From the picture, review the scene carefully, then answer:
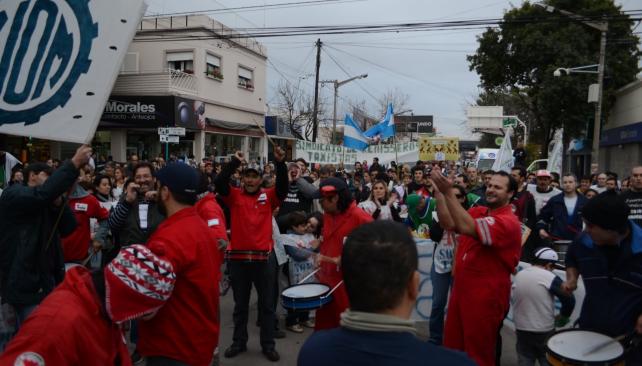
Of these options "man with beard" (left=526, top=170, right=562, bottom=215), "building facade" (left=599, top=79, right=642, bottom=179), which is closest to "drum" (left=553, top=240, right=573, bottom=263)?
"man with beard" (left=526, top=170, right=562, bottom=215)

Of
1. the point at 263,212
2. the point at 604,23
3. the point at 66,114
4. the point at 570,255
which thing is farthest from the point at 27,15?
the point at 604,23

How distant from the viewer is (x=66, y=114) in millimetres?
3316

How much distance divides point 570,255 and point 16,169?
952cm

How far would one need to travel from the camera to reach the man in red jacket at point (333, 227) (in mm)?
4496

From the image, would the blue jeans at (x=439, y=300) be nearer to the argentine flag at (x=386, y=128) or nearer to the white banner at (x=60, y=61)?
the white banner at (x=60, y=61)

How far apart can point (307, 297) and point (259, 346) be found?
181 cm

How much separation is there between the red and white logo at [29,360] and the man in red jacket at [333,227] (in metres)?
2.78

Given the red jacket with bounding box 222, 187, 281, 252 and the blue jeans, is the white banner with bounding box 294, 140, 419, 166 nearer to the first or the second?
the red jacket with bounding box 222, 187, 281, 252

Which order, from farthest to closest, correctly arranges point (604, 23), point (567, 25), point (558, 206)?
1. point (567, 25)
2. point (604, 23)
3. point (558, 206)

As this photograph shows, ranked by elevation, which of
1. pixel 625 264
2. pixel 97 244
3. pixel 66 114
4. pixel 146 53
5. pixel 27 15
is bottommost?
pixel 97 244

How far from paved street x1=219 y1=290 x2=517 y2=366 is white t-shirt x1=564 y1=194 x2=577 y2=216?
91.8 inches

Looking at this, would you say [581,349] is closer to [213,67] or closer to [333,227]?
[333,227]

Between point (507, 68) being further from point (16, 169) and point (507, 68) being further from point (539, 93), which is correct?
point (16, 169)

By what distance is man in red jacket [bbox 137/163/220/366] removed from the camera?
264cm
